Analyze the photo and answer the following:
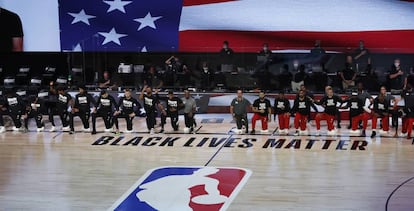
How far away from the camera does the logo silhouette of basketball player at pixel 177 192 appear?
15645 mm

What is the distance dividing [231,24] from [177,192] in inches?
546

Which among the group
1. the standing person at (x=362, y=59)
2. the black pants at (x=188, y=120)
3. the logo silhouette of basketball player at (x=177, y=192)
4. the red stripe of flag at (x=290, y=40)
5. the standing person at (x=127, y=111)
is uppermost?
the red stripe of flag at (x=290, y=40)

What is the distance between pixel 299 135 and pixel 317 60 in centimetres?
433

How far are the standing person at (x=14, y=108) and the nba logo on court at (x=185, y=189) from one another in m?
9.03

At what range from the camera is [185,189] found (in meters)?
16.8

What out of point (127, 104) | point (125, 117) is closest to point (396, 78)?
point (127, 104)

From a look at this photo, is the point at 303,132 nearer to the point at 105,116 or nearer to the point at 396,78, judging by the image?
the point at 396,78

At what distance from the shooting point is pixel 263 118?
2428cm

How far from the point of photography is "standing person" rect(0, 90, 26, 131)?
25438 mm

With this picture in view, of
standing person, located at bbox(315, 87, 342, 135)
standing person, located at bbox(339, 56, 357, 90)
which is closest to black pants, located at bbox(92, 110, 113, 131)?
standing person, located at bbox(315, 87, 342, 135)

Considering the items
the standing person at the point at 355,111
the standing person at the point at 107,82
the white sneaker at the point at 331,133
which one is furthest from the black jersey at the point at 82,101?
the standing person at the point at 355,111

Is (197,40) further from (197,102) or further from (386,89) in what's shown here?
(386,89)

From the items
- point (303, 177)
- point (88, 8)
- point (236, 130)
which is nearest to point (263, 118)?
point (236, 130)

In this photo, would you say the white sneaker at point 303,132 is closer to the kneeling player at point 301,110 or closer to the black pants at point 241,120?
the kneeling player at point 301,110
